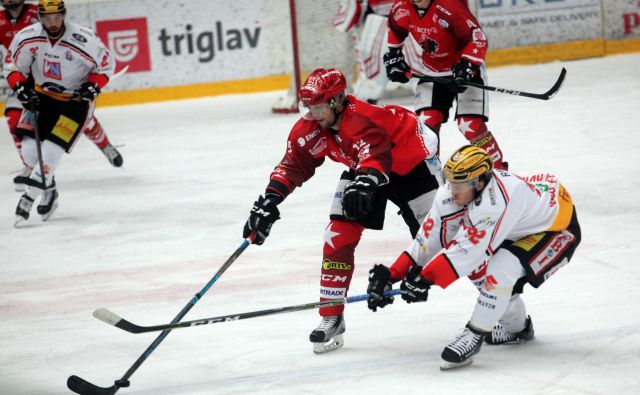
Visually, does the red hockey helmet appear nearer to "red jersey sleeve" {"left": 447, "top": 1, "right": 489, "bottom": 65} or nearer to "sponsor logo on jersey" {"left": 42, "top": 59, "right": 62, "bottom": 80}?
"red jersey sleeve" {"left": 447, "top": 1, "right": 489, "bottom": 65}

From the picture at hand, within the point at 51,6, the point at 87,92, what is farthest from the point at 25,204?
the point at 51,6

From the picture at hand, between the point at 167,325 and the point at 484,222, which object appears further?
the point at 167,325

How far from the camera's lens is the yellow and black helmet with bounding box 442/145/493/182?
10.6 feet

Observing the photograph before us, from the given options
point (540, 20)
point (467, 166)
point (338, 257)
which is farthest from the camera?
point (540, 20)

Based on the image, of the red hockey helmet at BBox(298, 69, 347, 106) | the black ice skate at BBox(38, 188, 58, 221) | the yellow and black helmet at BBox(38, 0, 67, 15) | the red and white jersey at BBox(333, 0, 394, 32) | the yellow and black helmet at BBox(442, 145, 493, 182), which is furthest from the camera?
the red and white jersey at BBox(333, 0, 394, 32)

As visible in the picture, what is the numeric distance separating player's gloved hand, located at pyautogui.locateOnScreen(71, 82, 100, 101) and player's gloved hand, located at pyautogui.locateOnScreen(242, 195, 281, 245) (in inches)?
123

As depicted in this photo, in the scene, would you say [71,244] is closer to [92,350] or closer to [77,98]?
[77,98]

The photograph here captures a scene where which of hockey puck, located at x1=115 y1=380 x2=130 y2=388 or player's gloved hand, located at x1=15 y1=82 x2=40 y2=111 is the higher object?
hockey puck, located at x1=115 y1=380 x2=130 y2=388

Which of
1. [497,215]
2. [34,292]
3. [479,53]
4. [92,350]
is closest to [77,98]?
[34,292]

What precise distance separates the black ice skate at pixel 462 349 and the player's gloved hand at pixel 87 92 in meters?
3.80

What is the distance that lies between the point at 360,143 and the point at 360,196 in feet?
0.71

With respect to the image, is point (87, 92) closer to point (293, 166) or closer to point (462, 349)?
point (293, 166)

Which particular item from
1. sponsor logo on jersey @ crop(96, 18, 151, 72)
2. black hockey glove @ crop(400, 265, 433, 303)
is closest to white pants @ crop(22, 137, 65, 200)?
black hockey glove @ crop(400, 265, 433, 303)

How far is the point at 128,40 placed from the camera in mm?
11023
